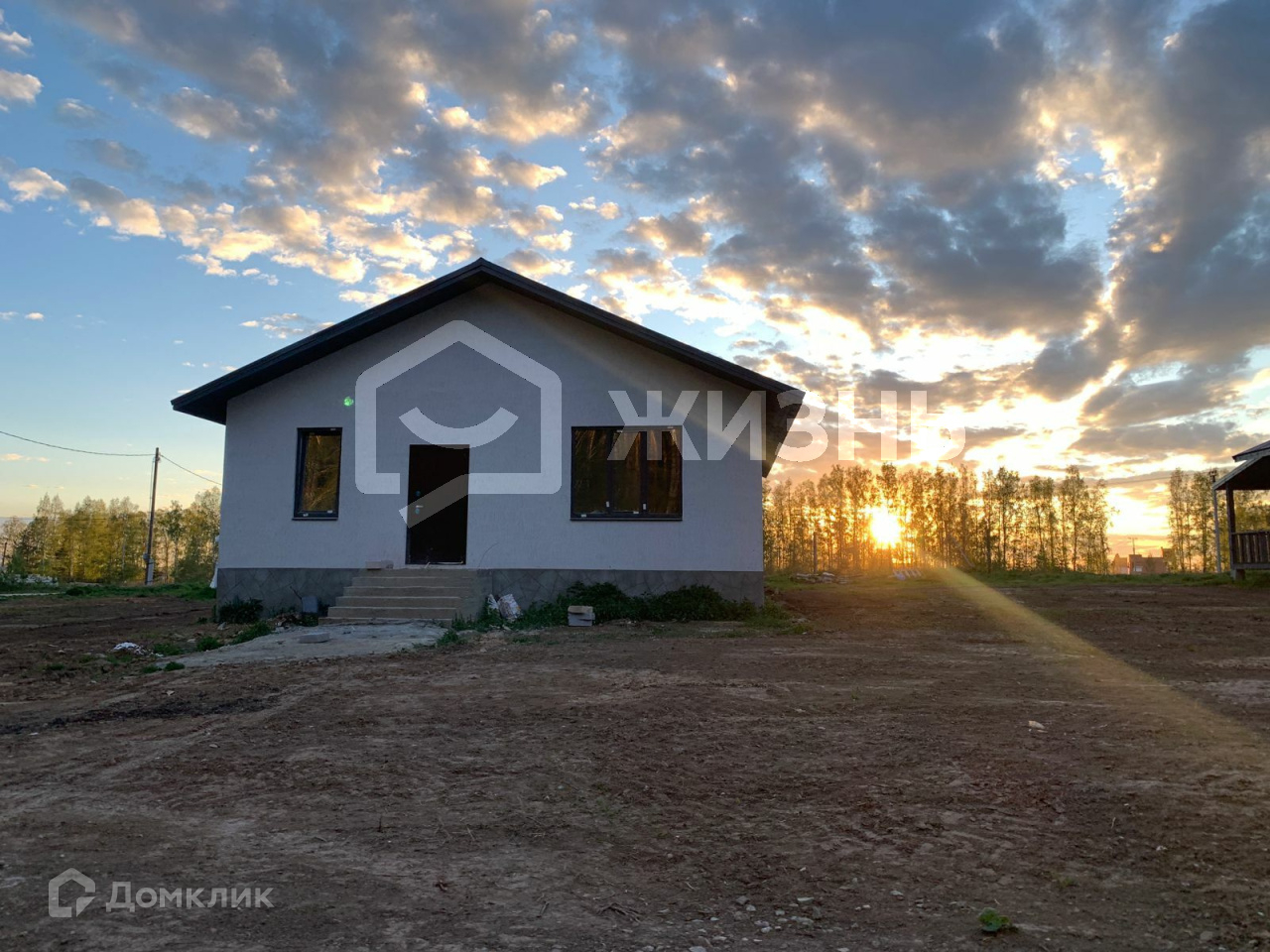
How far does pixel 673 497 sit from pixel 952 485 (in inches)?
1254

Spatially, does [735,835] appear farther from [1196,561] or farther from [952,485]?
[1196,561]

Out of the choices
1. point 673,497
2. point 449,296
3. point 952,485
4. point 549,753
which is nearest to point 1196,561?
point 952,485

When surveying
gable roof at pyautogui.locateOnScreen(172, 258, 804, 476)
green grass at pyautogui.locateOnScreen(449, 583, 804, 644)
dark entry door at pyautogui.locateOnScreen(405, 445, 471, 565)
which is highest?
gable roof at pyautogui.locateOnScreen(172, 258, 804, 476)

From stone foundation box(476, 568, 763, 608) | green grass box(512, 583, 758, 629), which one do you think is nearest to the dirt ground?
green grass box(512, 583, 758, 629)

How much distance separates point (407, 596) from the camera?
12305 millimetres

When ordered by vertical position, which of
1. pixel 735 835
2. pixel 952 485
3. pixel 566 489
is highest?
pixel 952 485

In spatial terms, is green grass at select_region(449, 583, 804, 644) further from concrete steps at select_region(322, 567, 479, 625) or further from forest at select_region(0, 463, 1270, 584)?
forest at select_region(0, 463, 1270, 584)

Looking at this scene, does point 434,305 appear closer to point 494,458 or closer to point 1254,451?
point 494,458

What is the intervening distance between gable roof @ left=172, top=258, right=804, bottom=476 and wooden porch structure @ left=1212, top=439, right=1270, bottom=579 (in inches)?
632

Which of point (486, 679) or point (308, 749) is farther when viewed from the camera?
point (486, 679)

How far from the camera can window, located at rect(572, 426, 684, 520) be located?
43.4 feet

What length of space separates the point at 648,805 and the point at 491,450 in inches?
397

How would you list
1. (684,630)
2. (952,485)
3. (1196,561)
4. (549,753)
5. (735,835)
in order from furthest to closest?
(1196,561) < (952,485) < (684,630) < (549,753) < (735,835)

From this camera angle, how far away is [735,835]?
11.4 feet
